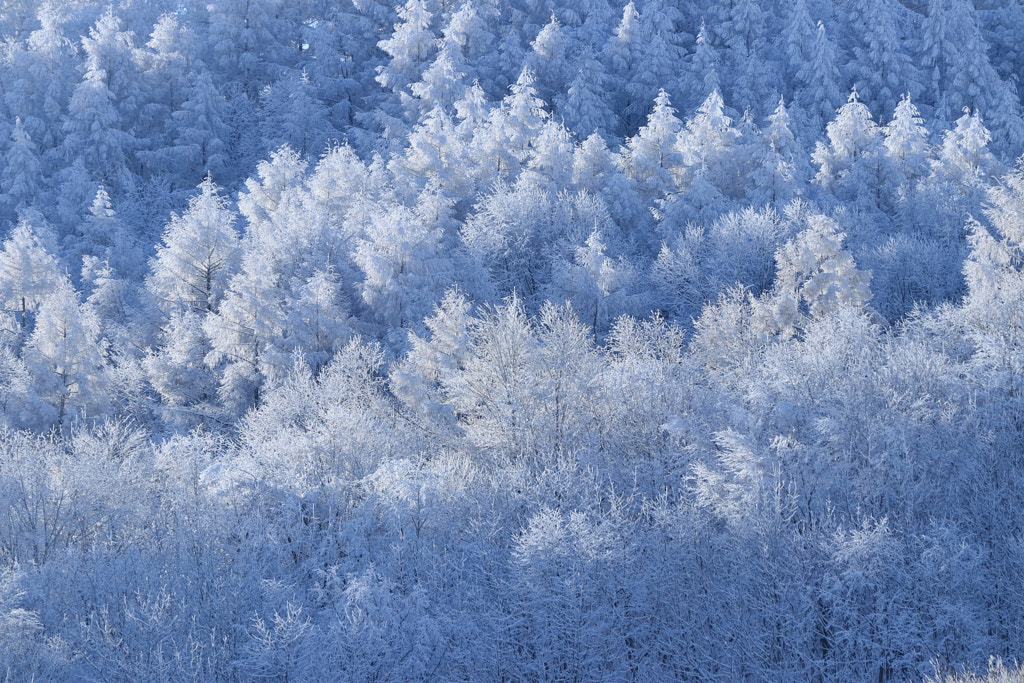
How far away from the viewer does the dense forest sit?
23453mm

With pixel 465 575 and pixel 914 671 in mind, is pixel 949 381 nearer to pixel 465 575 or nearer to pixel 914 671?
pixel 914 671

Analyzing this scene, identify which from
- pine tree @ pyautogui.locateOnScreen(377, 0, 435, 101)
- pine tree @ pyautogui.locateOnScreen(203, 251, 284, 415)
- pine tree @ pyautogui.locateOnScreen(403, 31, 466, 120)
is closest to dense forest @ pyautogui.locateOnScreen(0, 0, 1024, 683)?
pine tree @ pyautogui.locateOnScreen(203, 251, 284, 415)

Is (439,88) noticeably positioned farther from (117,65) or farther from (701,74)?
(117,65)

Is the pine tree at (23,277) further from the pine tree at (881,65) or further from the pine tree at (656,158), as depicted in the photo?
the pine tree at (881,65)

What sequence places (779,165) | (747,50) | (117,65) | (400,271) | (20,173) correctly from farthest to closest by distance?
(747,50) < (117,65) < (20,173) < (779,165) < (400,271)

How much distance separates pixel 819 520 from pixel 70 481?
20.0m

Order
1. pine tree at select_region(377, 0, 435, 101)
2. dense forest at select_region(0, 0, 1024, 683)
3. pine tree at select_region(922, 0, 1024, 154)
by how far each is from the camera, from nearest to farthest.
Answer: dense forest at select_region(0, 0, 1024, 683)
pine tree at select_region(922, 0, 1024, 154)
pine tree at select_region(377, 0, 435, 101)

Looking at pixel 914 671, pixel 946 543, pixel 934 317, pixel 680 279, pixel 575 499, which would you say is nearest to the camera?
pixel 914 671

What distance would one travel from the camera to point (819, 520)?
995 inches

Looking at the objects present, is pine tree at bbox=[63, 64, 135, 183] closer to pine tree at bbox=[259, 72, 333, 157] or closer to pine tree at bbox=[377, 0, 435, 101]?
pine tree at bbox=[259, 72, 333, 157]

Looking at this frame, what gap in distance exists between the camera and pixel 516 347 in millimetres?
32156

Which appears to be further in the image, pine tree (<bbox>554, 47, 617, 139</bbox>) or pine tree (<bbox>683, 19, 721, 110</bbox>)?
pine tree (<bbox>683, 19, 721, 110</bbox>)

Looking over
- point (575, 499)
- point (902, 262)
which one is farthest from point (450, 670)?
point (902, 262)

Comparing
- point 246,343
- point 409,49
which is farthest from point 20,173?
point 246,343
